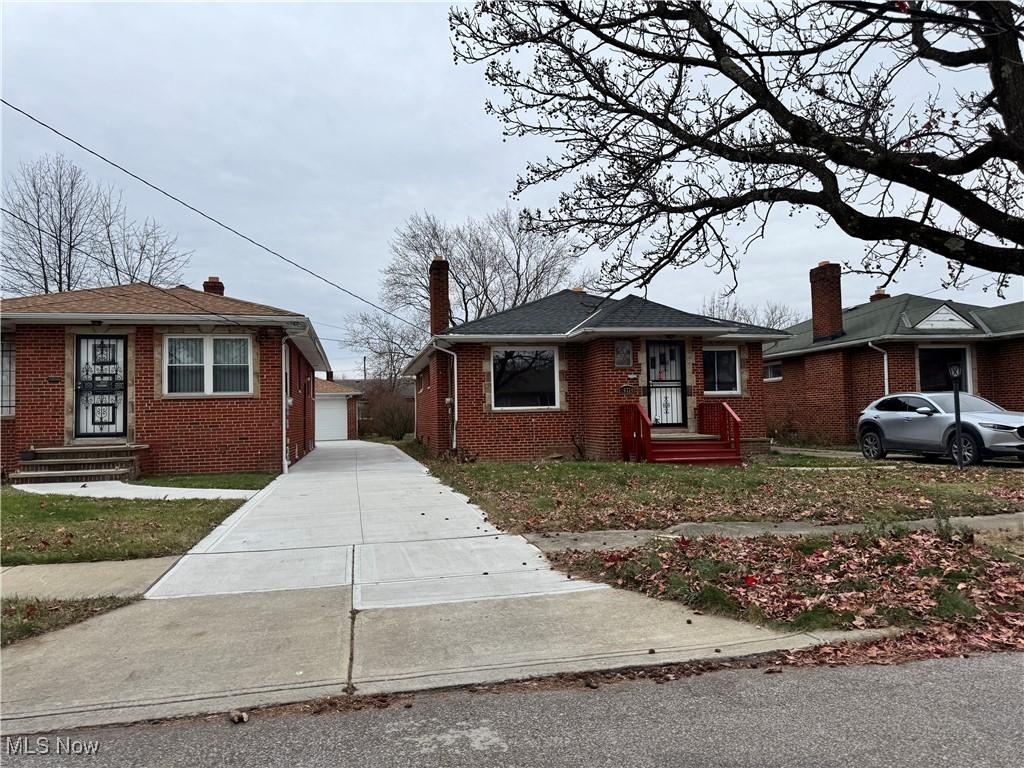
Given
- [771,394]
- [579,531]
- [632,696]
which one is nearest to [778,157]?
[579,531]

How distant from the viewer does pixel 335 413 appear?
35.6 m

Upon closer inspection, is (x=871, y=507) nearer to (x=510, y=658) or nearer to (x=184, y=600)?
(x=510, y=658)

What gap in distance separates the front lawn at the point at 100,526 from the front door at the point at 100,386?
133 inches

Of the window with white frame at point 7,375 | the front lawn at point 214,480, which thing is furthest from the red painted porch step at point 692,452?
the window with white frame at point 7,375

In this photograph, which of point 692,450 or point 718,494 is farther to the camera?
point 692,450

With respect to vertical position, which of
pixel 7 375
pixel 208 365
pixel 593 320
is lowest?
pixel 7 375

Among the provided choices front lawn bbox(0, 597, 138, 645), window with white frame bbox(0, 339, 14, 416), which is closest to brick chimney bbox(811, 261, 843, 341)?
front lawn bbox(0, 597, 138, 645)

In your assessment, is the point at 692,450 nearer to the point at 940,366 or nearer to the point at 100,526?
the point at 940,366

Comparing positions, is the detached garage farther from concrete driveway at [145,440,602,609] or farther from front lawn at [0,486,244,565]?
A: concrete driveway at [145,440,602,609]

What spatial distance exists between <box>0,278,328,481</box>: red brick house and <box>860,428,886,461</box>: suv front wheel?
1318 centimetres

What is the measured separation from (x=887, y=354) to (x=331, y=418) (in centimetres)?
2674

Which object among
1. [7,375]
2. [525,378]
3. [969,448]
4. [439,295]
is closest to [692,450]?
[525,378]

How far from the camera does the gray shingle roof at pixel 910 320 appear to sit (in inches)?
720

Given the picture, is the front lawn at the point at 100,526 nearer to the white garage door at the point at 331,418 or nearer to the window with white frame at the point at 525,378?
the window with white frame at the point at 525,378
